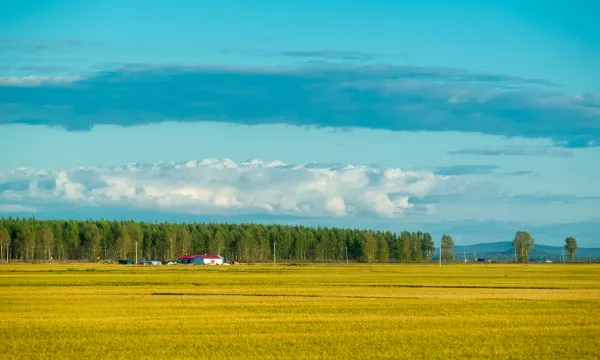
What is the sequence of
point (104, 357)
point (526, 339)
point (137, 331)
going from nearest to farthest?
1. point (104, 357)
2. point (526, 339)
3. point (137, 331)

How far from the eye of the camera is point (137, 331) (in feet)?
121

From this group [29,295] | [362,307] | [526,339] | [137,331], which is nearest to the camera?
[526,339]

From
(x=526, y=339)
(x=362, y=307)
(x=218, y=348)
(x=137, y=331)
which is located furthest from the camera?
(x=362, y=307)

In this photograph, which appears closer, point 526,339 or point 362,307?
point 526,339

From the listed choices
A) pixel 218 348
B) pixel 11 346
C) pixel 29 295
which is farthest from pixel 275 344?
pixel 29 295

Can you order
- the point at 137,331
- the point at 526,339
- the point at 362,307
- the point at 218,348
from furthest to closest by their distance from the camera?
the point at 362,307 < the point at 137,331 < the point at 526,339 < the point at 218,348

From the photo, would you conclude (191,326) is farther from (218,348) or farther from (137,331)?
(218,348)

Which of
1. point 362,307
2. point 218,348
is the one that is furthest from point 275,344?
point 362,307

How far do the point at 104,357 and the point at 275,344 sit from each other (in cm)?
625

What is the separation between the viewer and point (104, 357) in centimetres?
2919

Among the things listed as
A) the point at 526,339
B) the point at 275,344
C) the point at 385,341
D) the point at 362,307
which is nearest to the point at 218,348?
the point at 275,344

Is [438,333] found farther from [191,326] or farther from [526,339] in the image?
[191,326]

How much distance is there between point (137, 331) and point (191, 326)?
2.73 m

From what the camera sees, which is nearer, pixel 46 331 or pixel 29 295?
pixel 46 331
